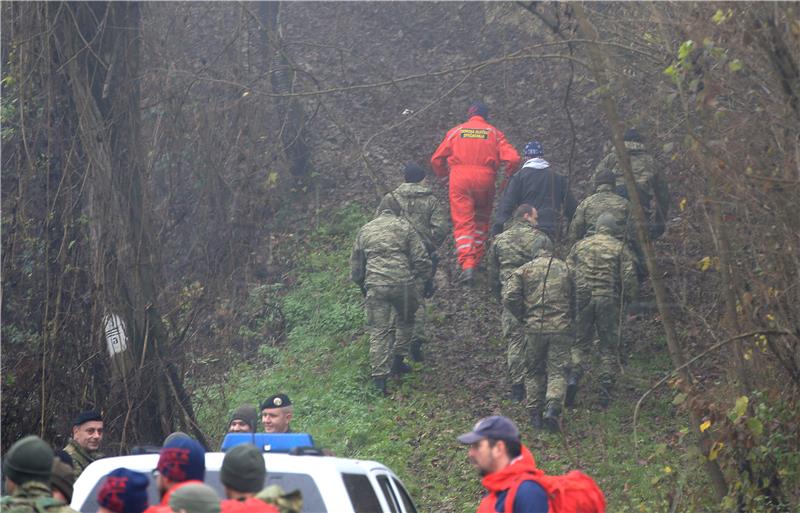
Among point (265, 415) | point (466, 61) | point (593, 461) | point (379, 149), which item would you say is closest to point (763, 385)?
point (593, 461)

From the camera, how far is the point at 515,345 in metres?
14.1

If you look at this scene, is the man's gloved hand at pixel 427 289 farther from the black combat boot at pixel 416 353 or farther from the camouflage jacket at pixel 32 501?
the camouflage jacket at pixel 32 501

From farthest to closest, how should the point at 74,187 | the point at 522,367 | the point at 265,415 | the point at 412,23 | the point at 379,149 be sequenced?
A: the point at 412,23 < the point at 379,149 < the point at 522,367 < the point at 74,187 < the point at 265,415

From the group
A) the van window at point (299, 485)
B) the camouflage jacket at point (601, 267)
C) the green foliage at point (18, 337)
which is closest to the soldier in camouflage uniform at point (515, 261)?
the camouflage jacket at point (601, 267)

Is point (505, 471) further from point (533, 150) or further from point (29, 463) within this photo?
point (533, 150)

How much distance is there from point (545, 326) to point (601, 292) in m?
1.05

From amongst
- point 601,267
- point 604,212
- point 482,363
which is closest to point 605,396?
point 601,267

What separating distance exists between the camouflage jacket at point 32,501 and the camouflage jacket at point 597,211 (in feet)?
33.8

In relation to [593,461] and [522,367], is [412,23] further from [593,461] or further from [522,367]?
[593,461]

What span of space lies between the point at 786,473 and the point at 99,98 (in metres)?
7.79

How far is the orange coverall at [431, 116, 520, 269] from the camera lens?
16.2 meters

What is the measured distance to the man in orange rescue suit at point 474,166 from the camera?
53.2 ft

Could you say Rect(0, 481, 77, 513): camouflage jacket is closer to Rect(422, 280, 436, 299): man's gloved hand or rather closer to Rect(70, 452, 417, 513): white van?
Rect(70, 452, 417, 513): white van

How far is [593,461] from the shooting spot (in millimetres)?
12852
